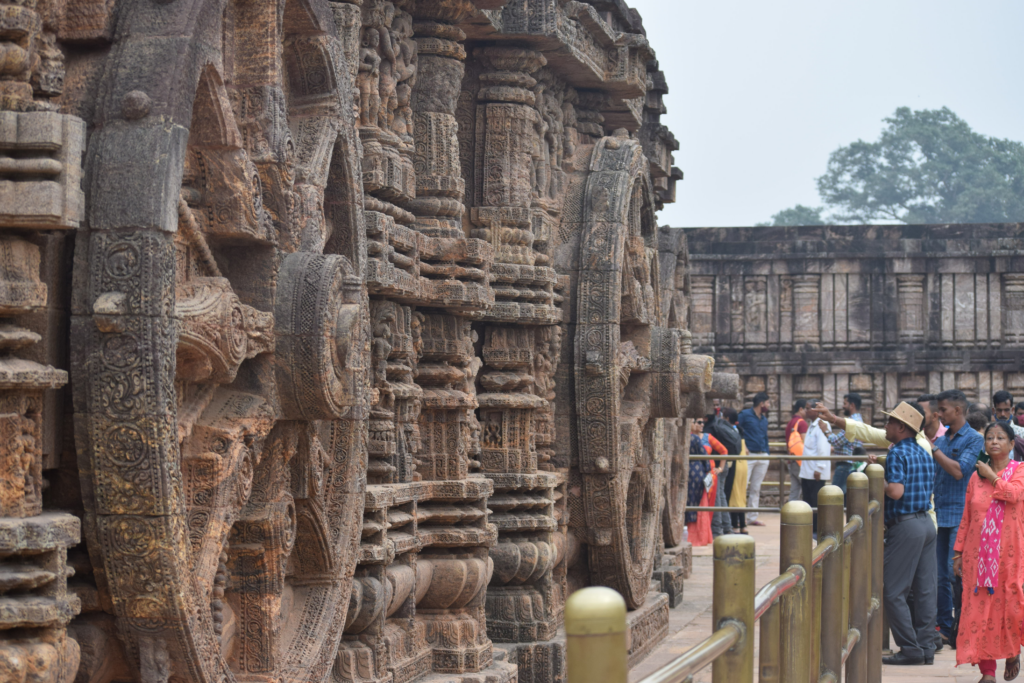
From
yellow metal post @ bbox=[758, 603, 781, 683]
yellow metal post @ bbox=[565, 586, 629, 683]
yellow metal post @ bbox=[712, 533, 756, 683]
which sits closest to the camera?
yellow metal post @ bbox=[565, 586, 629, 683]

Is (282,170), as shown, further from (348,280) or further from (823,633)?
(823,633)

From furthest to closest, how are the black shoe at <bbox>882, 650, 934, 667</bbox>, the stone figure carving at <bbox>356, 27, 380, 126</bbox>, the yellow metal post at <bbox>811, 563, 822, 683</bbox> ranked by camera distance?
the black shoe at <bbox>882, 650, 934, 667</bbox>
the stone figure carving at <bbox>356, 27, 380, 126</bbox>
the yellow metal post at <bbox>811, 563, 822, 683</bbox>

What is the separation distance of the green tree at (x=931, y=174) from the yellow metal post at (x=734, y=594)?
56531 mm

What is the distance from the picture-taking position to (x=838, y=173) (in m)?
63.2

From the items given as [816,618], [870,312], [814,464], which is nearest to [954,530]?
[814,464]

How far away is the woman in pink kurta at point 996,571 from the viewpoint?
6707 millimetres

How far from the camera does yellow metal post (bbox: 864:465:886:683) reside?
5.97 meters

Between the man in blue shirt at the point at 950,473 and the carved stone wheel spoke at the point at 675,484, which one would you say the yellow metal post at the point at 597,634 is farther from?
the carved stone wheel spoke at the point at 675,484

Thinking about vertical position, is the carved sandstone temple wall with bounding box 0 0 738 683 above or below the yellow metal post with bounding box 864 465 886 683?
above

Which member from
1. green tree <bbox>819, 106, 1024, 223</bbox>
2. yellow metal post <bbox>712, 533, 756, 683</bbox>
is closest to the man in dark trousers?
yellow metal post <bbox>712, 533, 756, 683</bbox>

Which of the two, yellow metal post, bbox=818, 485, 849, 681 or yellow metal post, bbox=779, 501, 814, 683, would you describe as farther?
yellow metal post, bbox=818, 485, 849, 681

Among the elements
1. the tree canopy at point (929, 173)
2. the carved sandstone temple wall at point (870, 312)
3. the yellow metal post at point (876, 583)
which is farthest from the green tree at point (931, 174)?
the yellow metal post at point (876, 583)

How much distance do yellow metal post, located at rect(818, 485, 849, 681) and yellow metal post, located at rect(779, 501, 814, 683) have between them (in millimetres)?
705

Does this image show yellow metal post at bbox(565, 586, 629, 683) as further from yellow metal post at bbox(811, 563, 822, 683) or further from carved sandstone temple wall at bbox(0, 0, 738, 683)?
yellow metal post at bbox(811, 563, 822, 683)
